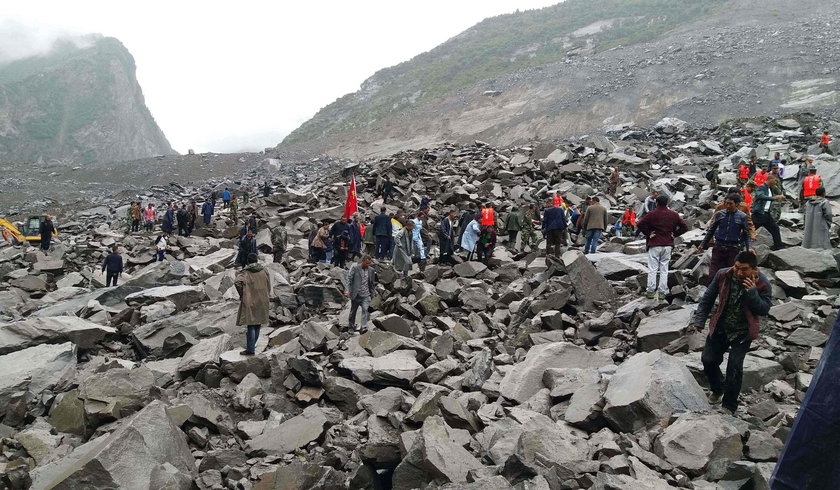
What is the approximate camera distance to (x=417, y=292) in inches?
406

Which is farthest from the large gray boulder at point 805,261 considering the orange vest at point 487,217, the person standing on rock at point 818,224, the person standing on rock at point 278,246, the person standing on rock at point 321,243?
the person standing on rock at point 278,246

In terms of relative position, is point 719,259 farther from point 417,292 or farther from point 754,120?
point 754,120

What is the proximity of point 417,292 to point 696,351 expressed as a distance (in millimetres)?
5291

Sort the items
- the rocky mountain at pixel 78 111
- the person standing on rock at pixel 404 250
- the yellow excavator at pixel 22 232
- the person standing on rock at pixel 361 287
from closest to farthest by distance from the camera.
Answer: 1. the person standing on rock at pixel 361 287
2. the person standing on rock at pixel 404 250
3. the yellow excavator at pixel 22 232
4. the rocky mountain at pixel 78 111

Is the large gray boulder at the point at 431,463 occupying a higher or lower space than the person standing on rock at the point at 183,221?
lower

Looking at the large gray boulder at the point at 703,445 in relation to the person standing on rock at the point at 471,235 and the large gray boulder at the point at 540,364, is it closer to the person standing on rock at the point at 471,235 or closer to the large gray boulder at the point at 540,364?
the large gray boulder at the point at 540,364

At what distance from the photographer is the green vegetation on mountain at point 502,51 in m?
54.6

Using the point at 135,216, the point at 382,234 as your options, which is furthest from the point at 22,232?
the point at 382,234

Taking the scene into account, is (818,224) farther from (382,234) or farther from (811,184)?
(382,234)

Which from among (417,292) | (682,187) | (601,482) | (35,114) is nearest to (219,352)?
(417,292)

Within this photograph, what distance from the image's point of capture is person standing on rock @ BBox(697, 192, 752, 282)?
6598 millimetres

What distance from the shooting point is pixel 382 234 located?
13188 mm

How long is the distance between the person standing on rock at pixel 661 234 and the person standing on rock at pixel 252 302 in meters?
5.58

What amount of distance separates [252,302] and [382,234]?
581cm
